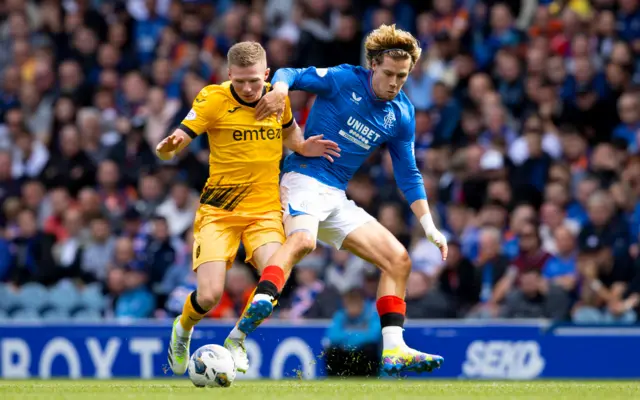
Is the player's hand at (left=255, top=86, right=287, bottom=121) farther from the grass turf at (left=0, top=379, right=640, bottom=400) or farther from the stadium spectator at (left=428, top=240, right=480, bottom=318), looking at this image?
the stadium spectator at (left=428, top=240, right=480, bottom=318)

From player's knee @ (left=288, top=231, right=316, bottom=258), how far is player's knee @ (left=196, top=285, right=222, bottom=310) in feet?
2.40

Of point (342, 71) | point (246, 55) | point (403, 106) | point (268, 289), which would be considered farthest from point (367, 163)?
point (268, 289)

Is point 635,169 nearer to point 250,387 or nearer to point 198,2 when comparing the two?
point 250,387

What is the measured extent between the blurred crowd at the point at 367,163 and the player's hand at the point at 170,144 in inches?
170

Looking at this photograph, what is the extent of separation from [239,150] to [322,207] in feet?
2.55

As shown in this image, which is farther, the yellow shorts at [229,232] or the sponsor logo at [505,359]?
the sponsor logo at [505,359]

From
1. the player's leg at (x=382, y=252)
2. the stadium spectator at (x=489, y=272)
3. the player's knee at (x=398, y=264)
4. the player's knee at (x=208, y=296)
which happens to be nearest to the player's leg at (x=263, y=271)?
the player's knee at (x=208, y=296)

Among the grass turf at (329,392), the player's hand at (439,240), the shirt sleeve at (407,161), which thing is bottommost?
the grass turf at (329,392)

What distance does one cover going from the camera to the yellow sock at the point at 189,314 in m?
9.41

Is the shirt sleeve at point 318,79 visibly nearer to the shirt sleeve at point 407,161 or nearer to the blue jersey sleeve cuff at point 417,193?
the shirt sleeve at point 407,161

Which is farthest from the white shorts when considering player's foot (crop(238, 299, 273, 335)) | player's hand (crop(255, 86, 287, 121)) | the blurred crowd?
the blurred crowd

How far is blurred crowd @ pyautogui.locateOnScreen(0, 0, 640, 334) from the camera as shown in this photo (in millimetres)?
13289

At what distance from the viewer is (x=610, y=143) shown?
46.6 feet

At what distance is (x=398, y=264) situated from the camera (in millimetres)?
9430
